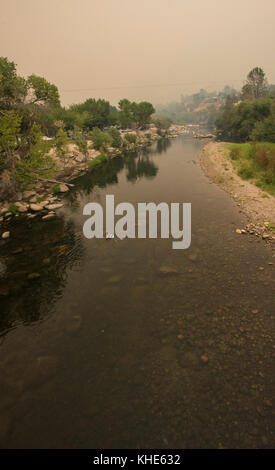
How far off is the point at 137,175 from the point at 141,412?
158ft

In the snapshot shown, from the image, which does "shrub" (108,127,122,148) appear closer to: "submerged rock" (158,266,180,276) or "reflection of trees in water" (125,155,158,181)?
"reflection of trees in water" (125,155,158,181)

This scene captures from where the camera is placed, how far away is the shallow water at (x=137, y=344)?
845cm

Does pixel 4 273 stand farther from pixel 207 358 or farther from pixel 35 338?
pixel 207 358

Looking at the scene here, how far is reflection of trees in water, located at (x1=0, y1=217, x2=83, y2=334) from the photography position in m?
14.8

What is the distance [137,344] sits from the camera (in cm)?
1166

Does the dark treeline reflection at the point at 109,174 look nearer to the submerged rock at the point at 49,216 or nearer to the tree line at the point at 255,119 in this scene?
the submerged rock at the point at 49,216

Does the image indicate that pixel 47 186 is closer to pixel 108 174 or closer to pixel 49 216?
pixel 49 216

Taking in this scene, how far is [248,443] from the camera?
7781 millimetres

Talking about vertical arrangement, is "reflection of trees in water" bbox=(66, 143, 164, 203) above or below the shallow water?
above

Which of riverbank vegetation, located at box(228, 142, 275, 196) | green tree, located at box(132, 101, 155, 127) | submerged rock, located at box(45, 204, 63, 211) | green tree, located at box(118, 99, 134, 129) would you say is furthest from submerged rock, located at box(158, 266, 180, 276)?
green tree, located at box(132, 101, 155, 127)

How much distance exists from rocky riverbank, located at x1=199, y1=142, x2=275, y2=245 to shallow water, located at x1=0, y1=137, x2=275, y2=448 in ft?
6.79

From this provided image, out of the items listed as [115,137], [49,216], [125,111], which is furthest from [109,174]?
[125,111]

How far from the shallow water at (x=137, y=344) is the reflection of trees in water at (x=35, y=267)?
112 millimetres
